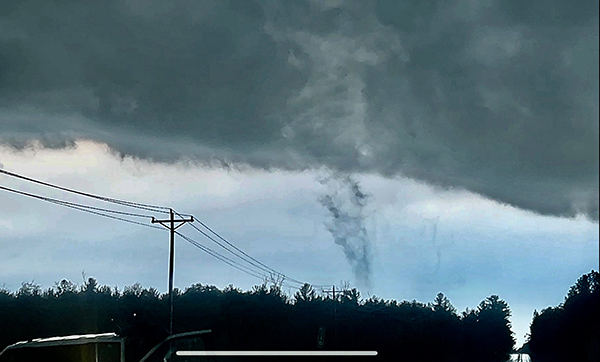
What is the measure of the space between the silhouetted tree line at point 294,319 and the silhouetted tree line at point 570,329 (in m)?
5.57

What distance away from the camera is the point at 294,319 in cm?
3441

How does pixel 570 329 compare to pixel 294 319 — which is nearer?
pixel 570 329

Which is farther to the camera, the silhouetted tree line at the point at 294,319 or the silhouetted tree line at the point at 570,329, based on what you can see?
the silhouetted tree line at the point at 294,319

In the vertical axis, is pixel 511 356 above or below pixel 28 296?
below

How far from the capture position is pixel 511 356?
45969 millimetres

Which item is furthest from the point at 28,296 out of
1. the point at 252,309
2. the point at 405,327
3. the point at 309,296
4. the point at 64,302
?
the point at 405,327

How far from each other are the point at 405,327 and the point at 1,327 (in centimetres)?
1657

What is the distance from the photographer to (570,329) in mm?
18688

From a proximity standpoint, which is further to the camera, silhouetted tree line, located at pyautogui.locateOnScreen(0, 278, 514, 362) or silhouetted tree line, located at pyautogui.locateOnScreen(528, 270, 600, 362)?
silhouetted tree line, located at pyautogui.locateOnScreen(0, 278, 514, 362)

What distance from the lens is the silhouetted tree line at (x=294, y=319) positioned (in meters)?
29.4

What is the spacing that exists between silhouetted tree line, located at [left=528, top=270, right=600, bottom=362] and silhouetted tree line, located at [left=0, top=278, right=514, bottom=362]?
5.57 meters

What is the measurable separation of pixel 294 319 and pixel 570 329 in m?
17.2

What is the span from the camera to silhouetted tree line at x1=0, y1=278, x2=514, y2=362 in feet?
96.4

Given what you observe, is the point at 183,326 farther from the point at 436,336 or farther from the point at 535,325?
the point at 535,325
